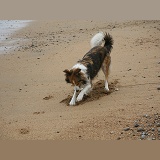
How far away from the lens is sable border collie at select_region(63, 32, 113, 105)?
8.04 meters

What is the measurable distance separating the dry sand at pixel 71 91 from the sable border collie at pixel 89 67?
0.32 m

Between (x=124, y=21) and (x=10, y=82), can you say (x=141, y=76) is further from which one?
(x=124, y=21)

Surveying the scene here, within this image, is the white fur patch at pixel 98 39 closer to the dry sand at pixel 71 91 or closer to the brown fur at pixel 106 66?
the brown fur at pixel 106 66

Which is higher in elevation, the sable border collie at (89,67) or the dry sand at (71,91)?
the sable border collie at (89,67)

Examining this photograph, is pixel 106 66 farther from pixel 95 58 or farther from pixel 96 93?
pixel 96 93

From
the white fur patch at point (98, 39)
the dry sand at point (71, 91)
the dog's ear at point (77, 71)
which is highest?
the white fur patch at point (98, 39)

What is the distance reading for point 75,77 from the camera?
8.01m

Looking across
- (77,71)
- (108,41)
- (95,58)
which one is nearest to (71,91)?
(95,58)

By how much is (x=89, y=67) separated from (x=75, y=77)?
620 mm

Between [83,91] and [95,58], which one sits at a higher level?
[95,58]

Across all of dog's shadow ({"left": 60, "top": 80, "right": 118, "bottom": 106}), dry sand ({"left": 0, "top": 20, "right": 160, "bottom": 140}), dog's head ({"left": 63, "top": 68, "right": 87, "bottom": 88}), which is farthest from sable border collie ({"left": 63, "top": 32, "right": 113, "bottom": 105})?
dry sand ({"left": 0, "top": 20, "right": 160, "bottom": 140})

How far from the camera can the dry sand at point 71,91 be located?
6285 millimetres

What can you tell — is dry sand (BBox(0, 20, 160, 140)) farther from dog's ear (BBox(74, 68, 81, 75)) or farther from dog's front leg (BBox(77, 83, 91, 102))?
dog's ear (BBox(74, 68, 81, 75))

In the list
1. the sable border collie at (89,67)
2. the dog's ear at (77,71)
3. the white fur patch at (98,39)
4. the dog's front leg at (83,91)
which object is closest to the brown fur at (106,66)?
the sable border collie at (89,67)
